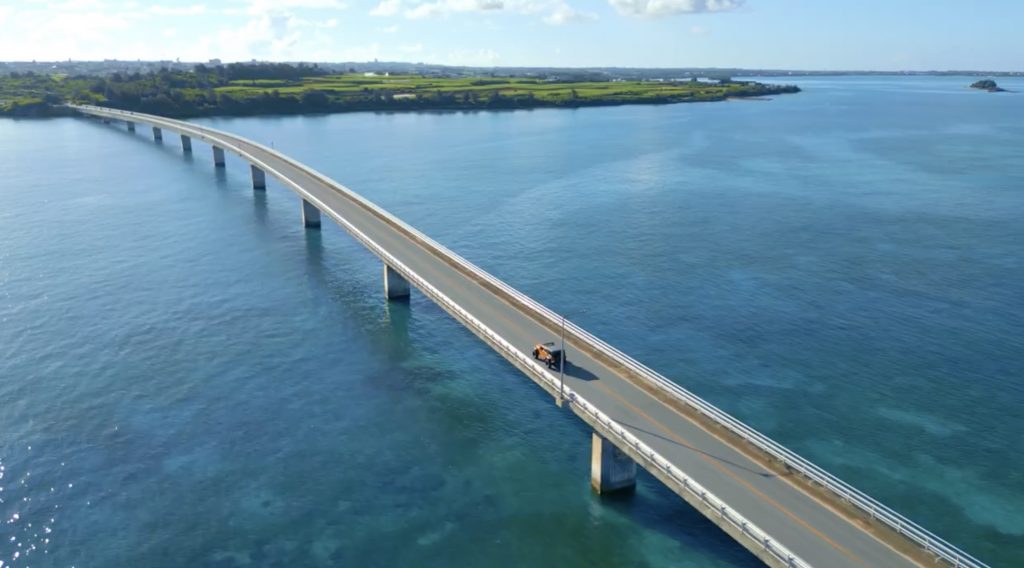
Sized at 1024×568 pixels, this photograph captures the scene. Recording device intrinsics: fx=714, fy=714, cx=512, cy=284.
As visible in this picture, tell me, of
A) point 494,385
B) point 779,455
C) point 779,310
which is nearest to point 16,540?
point 494,385

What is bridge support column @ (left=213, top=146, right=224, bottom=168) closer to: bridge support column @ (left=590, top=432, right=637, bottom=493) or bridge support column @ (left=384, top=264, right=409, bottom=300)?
bridge support column @ (left=384, top=264, right=409, bottom=300)

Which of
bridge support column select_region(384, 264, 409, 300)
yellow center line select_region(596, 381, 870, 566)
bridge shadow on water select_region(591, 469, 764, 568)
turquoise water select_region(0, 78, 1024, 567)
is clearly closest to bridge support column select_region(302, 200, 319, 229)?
turquoise water select_region(0, 78, 1024, 567)

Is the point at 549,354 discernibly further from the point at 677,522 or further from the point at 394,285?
the point at 394,285

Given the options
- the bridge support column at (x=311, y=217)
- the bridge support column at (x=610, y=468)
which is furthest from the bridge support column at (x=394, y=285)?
the bridge support column at (x=610, y=468)

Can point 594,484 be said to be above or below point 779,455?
below

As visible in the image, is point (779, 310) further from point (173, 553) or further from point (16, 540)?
point (16, 540)

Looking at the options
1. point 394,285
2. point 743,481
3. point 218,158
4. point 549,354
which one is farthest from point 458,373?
point 218,158
